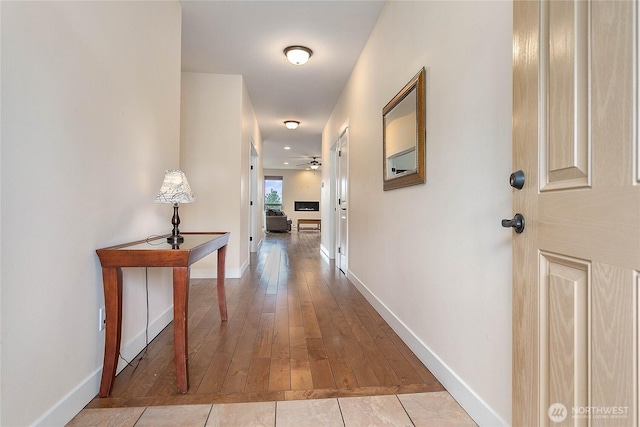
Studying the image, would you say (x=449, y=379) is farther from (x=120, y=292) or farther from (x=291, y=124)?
(x=291, y=124)

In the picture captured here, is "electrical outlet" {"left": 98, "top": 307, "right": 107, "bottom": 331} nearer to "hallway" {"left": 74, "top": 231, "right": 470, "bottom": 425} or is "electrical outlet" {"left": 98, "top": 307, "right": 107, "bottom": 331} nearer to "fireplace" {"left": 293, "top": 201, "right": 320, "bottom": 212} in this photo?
"hallway" {"left": 74, "top": 231, "right": 470, "bottom": 425}

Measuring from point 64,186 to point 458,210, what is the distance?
167 cm

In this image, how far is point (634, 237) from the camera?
603mm

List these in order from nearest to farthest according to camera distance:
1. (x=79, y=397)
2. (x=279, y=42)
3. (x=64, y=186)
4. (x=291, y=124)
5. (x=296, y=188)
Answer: (x=64, y=186) < (x=79, y=397) < (x=279, y=42) < (x=291, y=124) < (x=296, y=188)

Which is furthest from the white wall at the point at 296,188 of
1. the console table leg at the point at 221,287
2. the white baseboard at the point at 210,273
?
the console table leg at the point at 221,287

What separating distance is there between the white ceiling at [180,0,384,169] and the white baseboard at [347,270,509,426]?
98.9 inches

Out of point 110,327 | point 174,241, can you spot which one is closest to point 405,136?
point 174,241

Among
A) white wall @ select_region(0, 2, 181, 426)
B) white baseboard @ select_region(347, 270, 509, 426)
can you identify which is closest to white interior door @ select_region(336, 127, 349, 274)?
white baseboard @ select_region(347, 270, 509, 426)

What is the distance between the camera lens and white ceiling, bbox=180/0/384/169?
2641mm

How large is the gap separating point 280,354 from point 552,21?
6.27 ft

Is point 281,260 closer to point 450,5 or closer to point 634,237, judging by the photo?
point 450,5

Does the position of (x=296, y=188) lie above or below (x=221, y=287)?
above

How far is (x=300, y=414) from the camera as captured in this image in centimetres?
134

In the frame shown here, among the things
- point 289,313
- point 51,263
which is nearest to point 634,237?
point 51,263
